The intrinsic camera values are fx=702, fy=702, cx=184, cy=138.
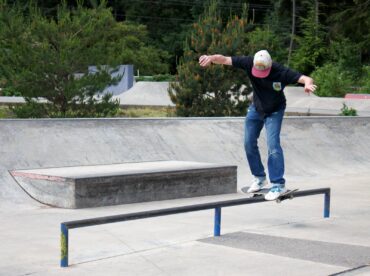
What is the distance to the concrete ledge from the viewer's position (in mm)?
9500

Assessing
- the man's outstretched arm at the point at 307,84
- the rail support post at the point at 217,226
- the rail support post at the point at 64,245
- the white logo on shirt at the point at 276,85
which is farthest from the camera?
the white logo on shirt at the point at 276,85

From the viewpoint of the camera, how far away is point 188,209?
6.99 meters

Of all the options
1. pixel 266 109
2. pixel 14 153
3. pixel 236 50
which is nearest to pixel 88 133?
pixel 14 153

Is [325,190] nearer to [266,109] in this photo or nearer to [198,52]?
[266,109]

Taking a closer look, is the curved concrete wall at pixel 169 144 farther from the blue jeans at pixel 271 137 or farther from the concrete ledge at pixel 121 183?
the blue jeans at pixel 271 137

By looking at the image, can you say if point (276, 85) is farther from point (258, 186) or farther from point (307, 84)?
point (258, 186)

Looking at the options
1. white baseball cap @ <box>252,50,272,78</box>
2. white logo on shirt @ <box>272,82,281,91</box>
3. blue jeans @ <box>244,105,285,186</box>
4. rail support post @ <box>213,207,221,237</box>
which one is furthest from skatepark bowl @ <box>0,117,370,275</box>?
white baseball cap @ <box>252,50,272,78</box>

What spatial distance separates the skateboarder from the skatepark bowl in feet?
1.46

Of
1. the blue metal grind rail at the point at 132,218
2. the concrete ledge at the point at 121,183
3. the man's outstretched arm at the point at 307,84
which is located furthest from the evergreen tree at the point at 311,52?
the man's outstretched arm at the point at 307,84

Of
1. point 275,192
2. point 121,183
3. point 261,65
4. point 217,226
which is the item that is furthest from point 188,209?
point 121,183

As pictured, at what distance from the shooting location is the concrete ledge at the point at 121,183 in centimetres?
950

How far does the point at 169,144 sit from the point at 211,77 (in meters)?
8.28

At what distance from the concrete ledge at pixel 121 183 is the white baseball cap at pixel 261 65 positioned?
120 inches

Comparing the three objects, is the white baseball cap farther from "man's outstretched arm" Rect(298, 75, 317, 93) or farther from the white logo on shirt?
"man's outstretched arm" Rect(298, 75, 317, 93)
